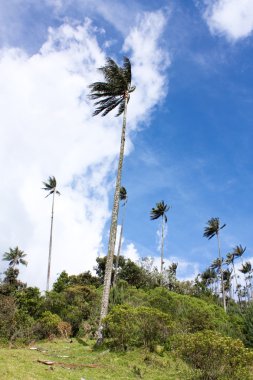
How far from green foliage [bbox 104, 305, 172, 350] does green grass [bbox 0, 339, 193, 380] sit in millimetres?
664

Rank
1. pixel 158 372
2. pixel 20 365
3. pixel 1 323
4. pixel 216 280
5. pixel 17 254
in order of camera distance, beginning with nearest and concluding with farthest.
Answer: pixel 20 365
pixel 158 372
pixel 1 323
pixel 17 254
pixel 216 280

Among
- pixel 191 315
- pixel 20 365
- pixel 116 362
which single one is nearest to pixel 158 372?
pixel 116 362

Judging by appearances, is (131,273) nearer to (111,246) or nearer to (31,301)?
(31,301)

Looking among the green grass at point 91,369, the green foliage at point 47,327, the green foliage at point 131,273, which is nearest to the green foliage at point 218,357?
the green grass at point 91,369

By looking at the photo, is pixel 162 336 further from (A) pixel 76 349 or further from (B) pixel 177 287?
(B) pixel 177 287

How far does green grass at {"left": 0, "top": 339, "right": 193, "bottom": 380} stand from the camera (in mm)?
9109

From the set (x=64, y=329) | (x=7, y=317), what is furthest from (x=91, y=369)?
(x=64, y=329)

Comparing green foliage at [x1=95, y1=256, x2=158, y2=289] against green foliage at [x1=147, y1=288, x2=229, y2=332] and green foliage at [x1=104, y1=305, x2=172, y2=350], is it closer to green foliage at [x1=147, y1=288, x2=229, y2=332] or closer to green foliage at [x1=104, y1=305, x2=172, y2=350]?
green foliage at [x1=147, y1=288, x2=229, y2=332]

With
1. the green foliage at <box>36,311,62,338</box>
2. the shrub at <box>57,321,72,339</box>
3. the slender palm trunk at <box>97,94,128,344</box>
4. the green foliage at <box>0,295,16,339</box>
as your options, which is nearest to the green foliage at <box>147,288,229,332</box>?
the slender palm trunk at <box>97,94,128,344</box>

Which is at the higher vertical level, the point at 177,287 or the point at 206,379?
the point at 177,287

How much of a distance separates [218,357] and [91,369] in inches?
160

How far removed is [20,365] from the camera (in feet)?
31.5

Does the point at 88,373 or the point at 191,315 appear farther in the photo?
the point at 191,315

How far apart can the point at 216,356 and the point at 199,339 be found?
0.70m
